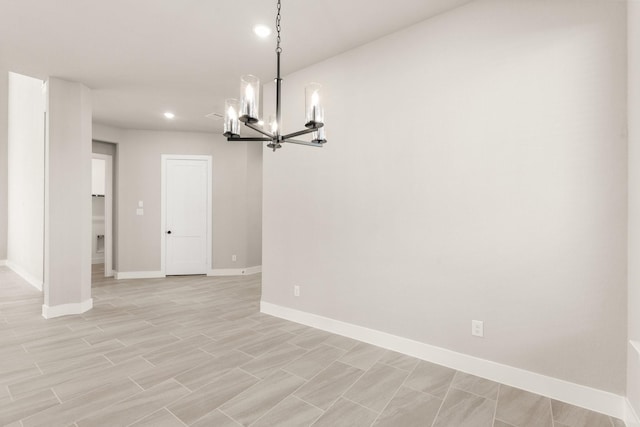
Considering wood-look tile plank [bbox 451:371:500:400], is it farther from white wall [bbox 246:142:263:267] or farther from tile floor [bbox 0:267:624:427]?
white wall [bbox 246:142:263:267]

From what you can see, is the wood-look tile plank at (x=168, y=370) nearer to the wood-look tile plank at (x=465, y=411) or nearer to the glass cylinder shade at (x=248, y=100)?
the wood-look tile plank at (x=465, y=411)

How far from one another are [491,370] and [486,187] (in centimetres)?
138

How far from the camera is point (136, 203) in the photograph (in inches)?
249

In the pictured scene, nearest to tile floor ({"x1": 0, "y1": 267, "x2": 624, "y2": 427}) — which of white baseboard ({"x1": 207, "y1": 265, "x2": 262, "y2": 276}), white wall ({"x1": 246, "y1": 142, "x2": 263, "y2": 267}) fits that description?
white baseboard ({"x1": 207, "y1": 265, "x2": 262, "y2": 276})

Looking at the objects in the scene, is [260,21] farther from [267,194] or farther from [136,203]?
[136,203]

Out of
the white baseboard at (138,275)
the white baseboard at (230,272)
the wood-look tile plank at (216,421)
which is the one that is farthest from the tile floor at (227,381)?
the white baseboard at (230,272)

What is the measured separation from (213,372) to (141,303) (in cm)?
258

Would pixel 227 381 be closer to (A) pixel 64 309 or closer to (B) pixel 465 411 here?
(B) pixel 465 411

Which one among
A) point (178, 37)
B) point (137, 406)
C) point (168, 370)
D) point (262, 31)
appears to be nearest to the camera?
point (137, 406)

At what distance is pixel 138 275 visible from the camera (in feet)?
20.7

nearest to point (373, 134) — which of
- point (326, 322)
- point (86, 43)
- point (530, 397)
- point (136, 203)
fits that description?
point (326, 322)

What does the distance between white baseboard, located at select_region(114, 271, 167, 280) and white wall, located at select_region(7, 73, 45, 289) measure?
1.15m

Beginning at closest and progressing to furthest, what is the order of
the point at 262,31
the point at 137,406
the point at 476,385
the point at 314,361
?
the point at 137,406, the point at 476,385, the point at 314,361, the point at 262,31

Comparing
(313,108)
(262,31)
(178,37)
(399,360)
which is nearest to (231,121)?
(313,108)
